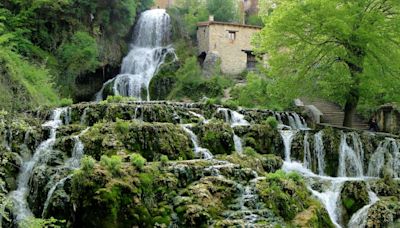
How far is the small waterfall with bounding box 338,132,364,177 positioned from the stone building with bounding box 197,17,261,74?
15.8 m

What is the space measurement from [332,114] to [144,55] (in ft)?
43.1

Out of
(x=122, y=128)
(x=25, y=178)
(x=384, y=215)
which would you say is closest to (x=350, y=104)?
(x=384, y=215)

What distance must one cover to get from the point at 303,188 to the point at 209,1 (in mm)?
27634

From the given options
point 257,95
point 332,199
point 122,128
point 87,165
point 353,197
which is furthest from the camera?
point 257,95

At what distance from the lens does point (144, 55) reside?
33.5m

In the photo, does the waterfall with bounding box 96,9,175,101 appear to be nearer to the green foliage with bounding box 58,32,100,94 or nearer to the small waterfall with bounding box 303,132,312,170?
the green foliage with bounding box 58,32,100,94

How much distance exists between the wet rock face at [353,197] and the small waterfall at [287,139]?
454 cm

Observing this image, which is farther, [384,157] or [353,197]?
[384,157]

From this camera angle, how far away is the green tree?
63.7 feet

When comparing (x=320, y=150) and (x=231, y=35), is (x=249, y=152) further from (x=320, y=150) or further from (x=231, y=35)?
(x=231, y=35)

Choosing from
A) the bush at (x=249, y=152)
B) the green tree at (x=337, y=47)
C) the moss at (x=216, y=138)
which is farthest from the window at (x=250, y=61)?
the bush at (x=249, y=152)

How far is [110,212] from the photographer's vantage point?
11953mm

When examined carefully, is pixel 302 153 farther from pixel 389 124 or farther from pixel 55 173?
pixel 55 173

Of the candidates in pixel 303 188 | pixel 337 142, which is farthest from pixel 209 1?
pixel 303 188
